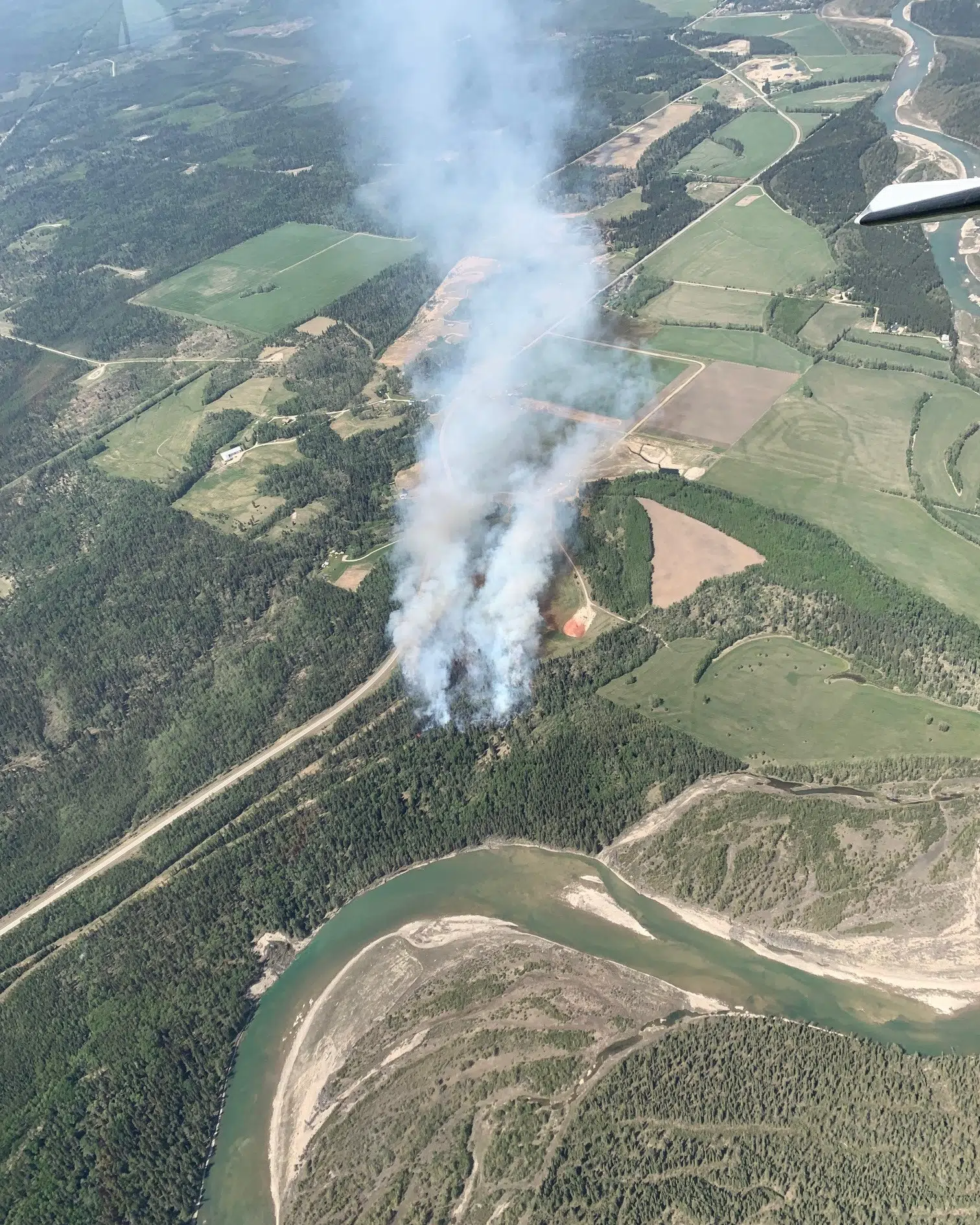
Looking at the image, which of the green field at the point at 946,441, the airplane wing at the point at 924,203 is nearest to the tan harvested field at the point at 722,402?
the green field at the point at 946,441

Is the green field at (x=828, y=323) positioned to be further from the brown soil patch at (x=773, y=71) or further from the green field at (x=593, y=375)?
the brown soil patch at (x=773, y=71)

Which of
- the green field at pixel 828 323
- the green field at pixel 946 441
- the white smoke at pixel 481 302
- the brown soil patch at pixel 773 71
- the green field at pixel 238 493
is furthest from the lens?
the brown soil patch at pixel 773 71

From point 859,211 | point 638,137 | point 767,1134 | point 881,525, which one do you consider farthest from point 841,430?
point 638,137

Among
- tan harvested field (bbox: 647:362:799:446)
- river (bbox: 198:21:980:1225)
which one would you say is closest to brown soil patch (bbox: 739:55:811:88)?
tan harvested field (bbox: 647:362:799:446)

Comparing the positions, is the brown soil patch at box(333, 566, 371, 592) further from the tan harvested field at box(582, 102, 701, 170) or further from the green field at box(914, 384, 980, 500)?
the tan harvested field at box(582, 102, 701, 170)

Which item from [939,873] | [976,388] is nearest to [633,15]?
[976,388]

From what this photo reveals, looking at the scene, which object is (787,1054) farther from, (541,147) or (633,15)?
(633,15)

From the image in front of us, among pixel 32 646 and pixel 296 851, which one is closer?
pixel 296 851
